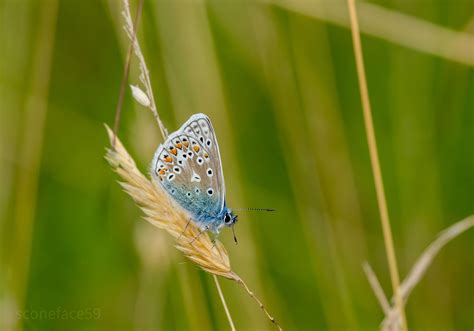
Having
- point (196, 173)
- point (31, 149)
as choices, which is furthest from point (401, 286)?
point (31, 149)

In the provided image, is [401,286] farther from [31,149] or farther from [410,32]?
[31,149]

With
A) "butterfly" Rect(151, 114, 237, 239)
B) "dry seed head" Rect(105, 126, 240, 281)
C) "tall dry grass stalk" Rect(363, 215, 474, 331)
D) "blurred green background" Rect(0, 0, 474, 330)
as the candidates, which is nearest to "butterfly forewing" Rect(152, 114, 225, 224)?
"butterfly" Rect(151, 114, 237, 239)

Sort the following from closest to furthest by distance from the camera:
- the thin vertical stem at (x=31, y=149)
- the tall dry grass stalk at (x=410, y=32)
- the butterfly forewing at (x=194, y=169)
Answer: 1. the butterfly forewing at (x=194, y=169)
2. the thin vertical stem at (x=31, y=149)
3. the tall dry grass stalk at (x=410, y=32)

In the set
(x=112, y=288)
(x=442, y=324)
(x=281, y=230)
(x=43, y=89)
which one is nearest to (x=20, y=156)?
(x=43, y=89)

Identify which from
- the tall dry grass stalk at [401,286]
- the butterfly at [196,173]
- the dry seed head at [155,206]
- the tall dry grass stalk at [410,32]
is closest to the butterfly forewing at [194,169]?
the butterfly at [196,173]

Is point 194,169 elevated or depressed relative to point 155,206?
elevated

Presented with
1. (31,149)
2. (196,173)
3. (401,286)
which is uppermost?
(31,149)

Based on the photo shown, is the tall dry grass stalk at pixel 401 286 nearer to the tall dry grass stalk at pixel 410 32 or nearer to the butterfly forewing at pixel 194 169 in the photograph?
the butterfly forewing at pixel 194 169
